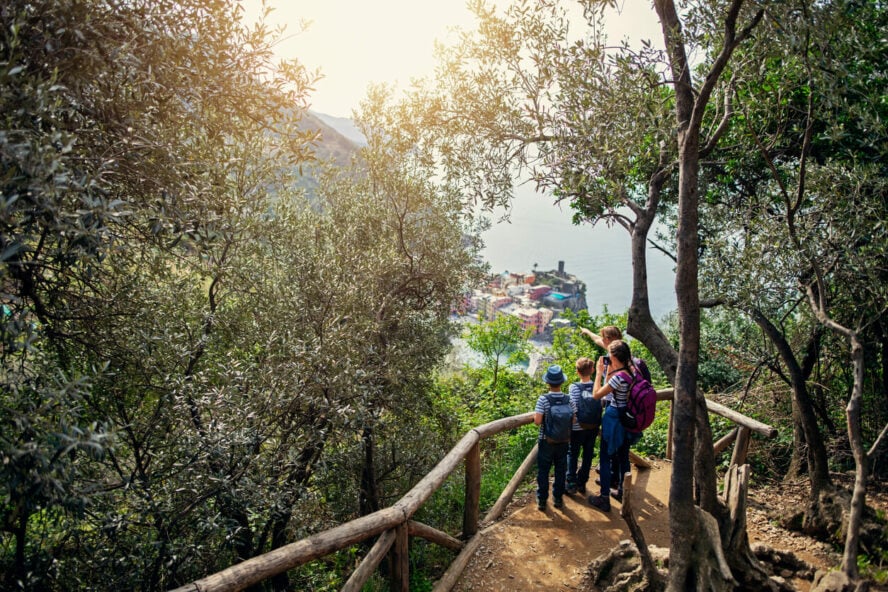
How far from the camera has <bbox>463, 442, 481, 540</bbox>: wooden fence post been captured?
220 inches

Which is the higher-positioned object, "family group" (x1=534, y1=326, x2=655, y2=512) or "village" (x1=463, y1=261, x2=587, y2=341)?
"village" (x1=463, y1=261, x2=587, y2=341)

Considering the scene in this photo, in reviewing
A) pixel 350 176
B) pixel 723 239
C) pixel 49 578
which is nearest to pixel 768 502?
pixel 723 239

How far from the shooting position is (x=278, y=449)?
182 inches

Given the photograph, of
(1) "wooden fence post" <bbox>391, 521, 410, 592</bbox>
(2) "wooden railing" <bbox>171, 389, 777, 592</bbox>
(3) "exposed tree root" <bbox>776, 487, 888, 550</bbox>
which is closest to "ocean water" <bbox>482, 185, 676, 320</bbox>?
(3) "exposed tree root" <bbox>776, 487, 888, 550</bbox>

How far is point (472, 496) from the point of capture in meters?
5.65

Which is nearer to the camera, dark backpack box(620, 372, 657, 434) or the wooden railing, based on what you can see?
the wooden railing

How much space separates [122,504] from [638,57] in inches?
236

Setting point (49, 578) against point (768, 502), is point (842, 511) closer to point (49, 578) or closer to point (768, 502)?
point (768, 502)

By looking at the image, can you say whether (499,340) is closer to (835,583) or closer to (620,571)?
(620,571)

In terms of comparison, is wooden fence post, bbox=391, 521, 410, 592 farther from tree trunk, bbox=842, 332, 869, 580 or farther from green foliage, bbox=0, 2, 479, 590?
tree trunk, bbox=842, 332, 869, 580

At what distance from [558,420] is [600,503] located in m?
1.29

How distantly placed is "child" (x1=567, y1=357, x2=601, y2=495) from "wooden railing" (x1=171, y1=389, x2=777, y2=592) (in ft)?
2.38

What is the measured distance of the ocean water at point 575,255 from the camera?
254 ft

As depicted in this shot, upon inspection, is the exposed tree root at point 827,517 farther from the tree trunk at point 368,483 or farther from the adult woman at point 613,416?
the tree trunk at point 368,483
